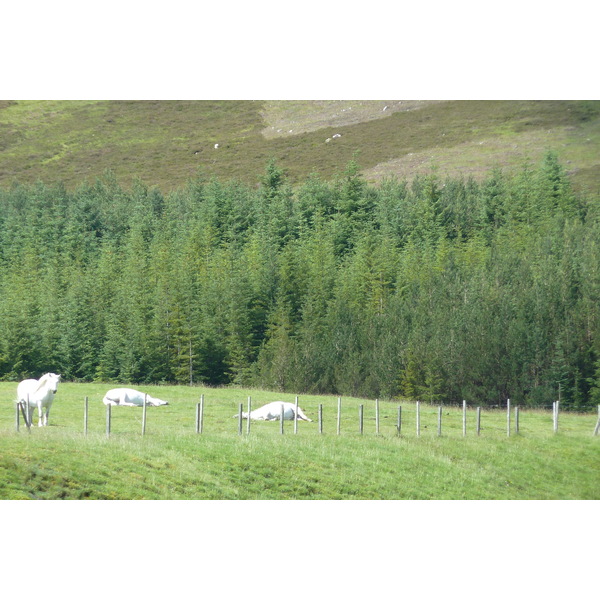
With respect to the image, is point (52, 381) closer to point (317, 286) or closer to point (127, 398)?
point (127, 398)

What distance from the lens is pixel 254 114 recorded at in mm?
18828

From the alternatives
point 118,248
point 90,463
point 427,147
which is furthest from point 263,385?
point 427,147

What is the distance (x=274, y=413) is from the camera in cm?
1692

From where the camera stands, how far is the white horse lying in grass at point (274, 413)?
16.8m

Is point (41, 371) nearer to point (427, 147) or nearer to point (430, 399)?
point (430, 399)

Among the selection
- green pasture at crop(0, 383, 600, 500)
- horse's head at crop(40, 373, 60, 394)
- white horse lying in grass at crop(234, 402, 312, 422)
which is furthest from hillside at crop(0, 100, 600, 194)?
white horse lying in grass at crop(234, 402, 312, 422)

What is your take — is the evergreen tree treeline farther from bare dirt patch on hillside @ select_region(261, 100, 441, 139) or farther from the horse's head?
bare dirt patch on hillside @ select_region(261, 100, 441, 139)

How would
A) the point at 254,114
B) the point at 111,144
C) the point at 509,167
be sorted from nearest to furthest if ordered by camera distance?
the point at 254,114 < the point at 111,144 < the point at 509,167

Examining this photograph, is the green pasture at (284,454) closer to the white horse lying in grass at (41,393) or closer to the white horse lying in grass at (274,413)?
the white horse lying in grass at (274,413)

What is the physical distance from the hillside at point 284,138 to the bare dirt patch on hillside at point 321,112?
0.04 metres

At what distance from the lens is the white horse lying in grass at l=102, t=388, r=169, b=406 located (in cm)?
1623

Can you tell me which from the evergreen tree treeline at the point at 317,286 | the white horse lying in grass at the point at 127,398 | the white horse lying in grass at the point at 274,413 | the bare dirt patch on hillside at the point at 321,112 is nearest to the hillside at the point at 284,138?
the bare dirt patch on hillside at the point at 321,112

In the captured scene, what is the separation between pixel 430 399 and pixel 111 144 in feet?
29.8

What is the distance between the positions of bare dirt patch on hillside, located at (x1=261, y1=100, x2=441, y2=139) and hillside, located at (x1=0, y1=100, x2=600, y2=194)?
4 centimetres
